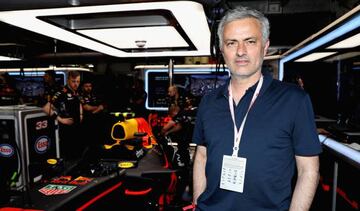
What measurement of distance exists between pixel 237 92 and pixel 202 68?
7481 mm

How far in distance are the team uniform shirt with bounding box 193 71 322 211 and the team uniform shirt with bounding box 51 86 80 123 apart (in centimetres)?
322

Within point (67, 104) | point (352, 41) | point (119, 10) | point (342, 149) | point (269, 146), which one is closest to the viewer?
point (269, 146)

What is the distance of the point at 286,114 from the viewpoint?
1.33 m

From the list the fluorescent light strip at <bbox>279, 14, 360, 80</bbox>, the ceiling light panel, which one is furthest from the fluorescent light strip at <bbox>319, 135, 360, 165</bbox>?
the ceiling light panel

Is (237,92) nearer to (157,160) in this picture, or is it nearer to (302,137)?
(302,137)

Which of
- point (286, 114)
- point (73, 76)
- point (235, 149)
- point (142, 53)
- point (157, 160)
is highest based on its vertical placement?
point (142, 53)

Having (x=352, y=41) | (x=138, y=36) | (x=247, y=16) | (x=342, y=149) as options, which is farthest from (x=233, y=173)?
(x=352, y=41)

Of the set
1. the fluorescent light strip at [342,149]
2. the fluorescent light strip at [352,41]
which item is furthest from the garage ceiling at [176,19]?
the fluorescent light strip at [342,149]

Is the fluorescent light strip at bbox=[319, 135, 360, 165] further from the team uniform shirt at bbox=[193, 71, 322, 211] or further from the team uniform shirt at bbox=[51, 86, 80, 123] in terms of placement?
the team uniform shirt at bbox=[51, 86, 80, 123]

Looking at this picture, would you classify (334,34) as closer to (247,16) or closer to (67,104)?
(247,16)

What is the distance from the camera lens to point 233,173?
4.54ft

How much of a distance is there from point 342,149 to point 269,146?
1.83m

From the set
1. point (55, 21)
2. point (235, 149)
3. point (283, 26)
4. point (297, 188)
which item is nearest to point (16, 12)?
point (55, 21)

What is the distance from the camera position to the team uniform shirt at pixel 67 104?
4.02 meters
